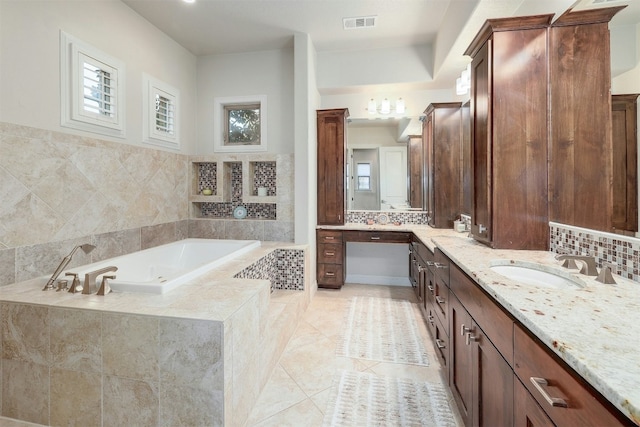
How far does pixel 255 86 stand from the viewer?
3.71m

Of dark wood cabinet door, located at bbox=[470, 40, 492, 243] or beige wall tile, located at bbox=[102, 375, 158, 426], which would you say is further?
dark wood cabinet door, located at bbox=[470, 40, 492, 243]

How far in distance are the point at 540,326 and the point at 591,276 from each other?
730 millimetres

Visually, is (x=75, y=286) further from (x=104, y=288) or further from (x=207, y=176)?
(x=207, y=176)

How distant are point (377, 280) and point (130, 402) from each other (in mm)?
3072

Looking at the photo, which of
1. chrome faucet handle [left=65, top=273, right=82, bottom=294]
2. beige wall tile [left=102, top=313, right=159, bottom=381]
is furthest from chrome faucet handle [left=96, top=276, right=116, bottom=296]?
beige wall tile [left=102, top=313, right=159, bottom=381]

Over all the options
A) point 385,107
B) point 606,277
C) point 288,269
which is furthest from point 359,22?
point 606,277

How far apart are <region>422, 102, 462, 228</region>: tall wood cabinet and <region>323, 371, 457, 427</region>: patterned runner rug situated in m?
2.01

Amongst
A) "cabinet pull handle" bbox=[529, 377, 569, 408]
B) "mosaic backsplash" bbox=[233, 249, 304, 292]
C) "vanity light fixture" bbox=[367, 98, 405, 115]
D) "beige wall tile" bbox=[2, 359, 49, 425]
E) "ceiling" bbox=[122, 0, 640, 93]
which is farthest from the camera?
"vanity light fixture" bbox=[367, 98, 405, 115]

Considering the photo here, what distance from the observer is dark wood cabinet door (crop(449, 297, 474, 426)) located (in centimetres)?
137

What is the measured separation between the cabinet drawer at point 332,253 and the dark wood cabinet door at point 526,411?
8.95 ft

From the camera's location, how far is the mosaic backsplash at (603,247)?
3.91 ft

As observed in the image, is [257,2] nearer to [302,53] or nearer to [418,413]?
[302,53]

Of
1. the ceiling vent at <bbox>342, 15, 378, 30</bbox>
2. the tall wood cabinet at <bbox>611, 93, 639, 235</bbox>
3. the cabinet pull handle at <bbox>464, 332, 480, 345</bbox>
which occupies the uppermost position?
the ceiling vent at <bbox>342, 15, 378, 30</bbox>

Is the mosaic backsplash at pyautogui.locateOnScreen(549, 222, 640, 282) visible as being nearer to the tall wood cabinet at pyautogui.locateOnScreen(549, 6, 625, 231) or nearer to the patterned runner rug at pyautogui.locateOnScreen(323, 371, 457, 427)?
the tall wood cabinet at pyautogui.locateOnScreen(549, 6, 625, 231)
